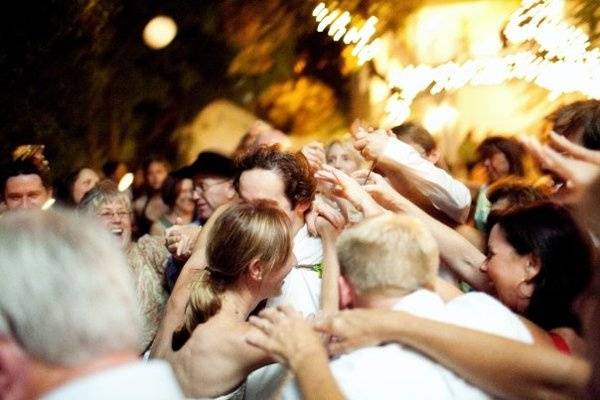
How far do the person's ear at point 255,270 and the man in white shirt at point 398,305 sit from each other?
54cm

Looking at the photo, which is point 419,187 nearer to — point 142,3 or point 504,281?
point 504,281

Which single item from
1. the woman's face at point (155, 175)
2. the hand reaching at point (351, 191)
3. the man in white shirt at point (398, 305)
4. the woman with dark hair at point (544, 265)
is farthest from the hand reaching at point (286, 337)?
the woman's face at point (155, 175)

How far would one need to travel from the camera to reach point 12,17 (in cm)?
866

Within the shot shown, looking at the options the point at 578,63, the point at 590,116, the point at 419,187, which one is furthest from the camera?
the point at 578,63

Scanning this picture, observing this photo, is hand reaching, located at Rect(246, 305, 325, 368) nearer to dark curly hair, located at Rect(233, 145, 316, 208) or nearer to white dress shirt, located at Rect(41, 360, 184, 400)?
white dress shirt, located at Rect(41, 360, 184, 400)

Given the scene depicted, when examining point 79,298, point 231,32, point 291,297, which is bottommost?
point 231,32

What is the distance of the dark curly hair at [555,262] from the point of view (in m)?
1.93

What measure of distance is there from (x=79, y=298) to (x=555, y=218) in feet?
4.49

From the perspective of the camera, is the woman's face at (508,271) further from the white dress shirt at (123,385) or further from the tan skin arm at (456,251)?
the white dress shirt at (123,385)

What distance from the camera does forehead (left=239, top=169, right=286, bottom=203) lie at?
3012mm

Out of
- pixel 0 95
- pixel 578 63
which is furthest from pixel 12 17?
pixel 578 63

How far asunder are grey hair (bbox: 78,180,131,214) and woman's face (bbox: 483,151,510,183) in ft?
6.97

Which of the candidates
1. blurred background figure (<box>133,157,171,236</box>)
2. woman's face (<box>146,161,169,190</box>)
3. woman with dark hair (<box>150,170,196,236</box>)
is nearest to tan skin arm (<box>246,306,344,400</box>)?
woman with dark hair (<box>150,170,196,236</box>)

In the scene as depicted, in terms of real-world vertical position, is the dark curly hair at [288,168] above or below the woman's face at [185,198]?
above
